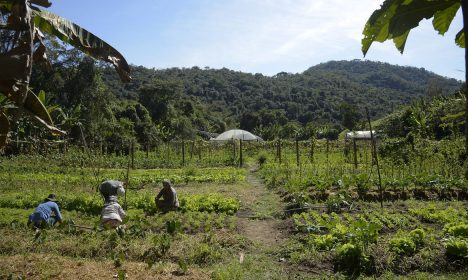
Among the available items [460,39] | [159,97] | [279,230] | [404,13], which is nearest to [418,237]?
[279,230]

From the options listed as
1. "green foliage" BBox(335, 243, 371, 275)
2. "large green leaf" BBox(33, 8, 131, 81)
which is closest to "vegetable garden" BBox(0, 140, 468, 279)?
"green foliage" BBox(335, 243, 371, 275)

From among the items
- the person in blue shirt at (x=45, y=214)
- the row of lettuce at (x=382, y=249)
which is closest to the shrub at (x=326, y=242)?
the row of lettuce at (x=382, y=249)

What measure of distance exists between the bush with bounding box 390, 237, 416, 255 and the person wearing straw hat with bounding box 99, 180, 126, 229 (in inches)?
202

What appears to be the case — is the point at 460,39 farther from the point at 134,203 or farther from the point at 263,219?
the point at 134,203

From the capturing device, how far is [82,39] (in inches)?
216

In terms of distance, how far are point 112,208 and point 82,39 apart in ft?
14.7

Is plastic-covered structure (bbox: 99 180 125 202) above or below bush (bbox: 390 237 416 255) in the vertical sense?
above

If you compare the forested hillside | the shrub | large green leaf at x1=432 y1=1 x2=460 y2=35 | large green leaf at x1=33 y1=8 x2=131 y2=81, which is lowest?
the shrub

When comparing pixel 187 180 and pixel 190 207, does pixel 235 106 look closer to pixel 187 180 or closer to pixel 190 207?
pixel 187 180

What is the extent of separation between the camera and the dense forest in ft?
111

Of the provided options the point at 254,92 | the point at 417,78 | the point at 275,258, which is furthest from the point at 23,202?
the point at 417,78

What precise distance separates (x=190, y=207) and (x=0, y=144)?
23.2 ft

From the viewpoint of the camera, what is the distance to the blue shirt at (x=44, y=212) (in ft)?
27.6

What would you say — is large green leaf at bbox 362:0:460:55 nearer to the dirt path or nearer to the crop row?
the dirt path
